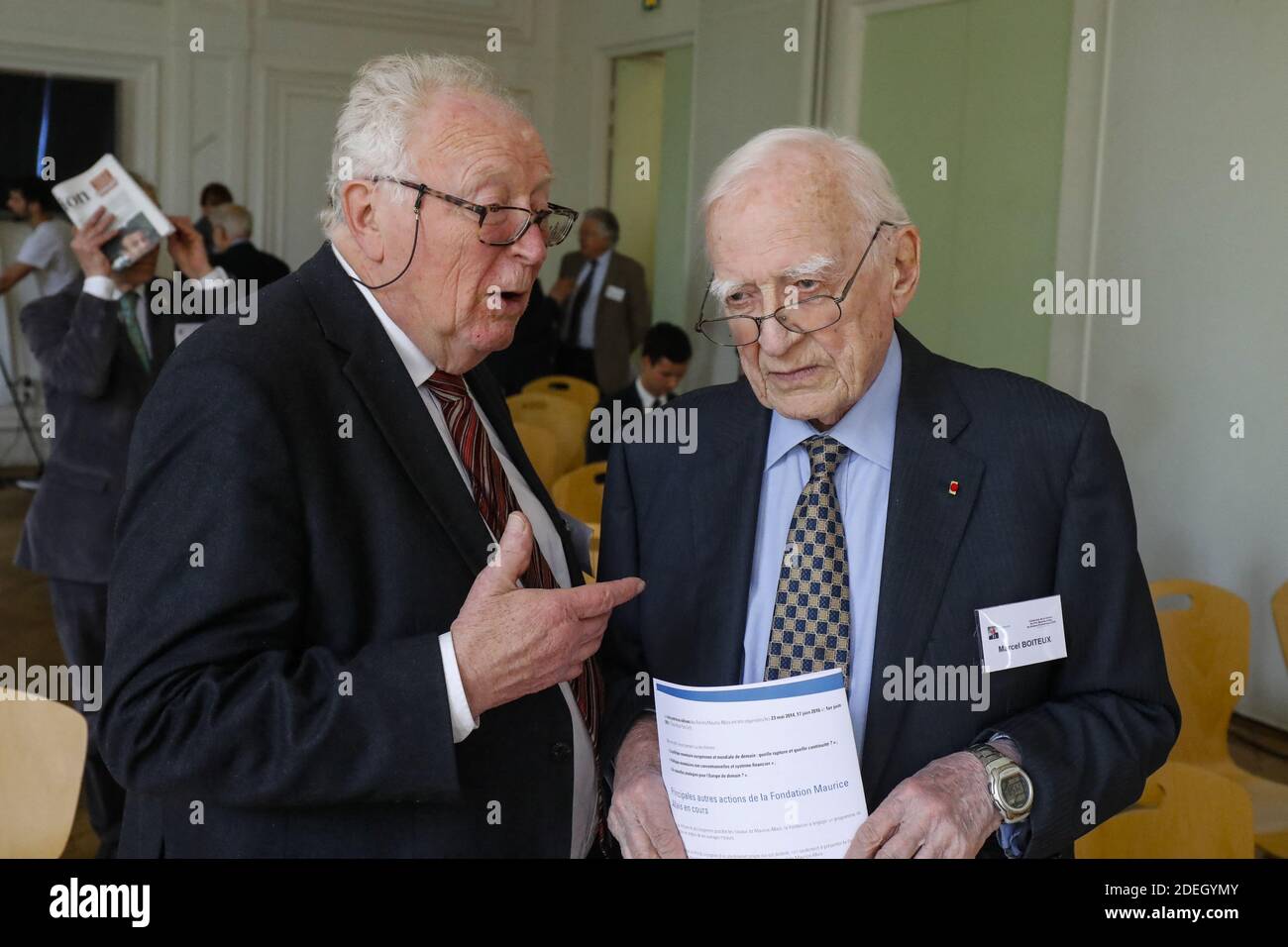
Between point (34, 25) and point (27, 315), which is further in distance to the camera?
point (34, 25)

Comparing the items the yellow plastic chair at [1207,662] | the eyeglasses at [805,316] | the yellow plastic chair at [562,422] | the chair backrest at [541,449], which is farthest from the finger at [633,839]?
the yellow plastic chair at [562,422]

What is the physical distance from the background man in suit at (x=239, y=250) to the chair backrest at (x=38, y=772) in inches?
245

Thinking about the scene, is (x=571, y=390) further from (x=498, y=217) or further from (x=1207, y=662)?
(x=498, y=217)

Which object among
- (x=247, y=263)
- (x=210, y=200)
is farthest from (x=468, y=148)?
(x=210, y=200)

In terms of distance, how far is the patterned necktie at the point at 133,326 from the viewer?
4062 mm

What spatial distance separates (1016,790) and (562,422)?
480 centimetres

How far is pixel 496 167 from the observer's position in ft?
5.84

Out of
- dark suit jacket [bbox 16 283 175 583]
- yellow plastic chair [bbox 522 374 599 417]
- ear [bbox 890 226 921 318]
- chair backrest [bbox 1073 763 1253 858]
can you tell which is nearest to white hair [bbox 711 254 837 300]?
ear [bbox 890 226 921 318]

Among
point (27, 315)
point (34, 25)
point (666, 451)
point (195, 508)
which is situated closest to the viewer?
point (195, 508)

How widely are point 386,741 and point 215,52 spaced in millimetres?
10347

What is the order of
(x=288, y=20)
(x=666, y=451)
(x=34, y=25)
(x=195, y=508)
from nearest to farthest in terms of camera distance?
1. (x=195, y=508)
2. (x=666, y=451)
3. (x=34, y=25)
4. (x=288, y=20)
